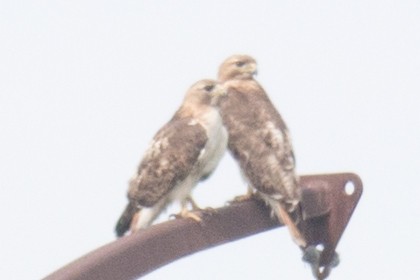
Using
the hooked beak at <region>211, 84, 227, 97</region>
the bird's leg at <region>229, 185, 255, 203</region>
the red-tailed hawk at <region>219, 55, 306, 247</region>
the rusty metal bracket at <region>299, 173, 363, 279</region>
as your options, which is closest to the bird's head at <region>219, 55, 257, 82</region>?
the red-tailed hawk at <region>219, 55, 306, 247</region>

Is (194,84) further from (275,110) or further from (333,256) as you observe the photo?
(333,256)

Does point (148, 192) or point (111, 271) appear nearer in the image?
point (111, 271)

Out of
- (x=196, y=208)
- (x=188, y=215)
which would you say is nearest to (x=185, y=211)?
(x=196, y=208)

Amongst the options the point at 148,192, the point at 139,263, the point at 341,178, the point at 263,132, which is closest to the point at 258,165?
the point at 263,132

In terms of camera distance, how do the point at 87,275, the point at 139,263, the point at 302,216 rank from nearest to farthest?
the point at 87,275 < the point at 139,263 < the point at 302,216

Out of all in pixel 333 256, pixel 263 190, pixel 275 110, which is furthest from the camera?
pixel 275 110

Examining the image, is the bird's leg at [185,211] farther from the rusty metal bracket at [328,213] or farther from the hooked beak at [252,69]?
the hooked beak at [252,69]

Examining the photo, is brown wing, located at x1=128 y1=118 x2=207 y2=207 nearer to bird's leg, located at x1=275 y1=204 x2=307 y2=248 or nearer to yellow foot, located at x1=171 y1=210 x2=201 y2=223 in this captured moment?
yellow foot, located at x1=171 y1=210 x2=201 y2=223
